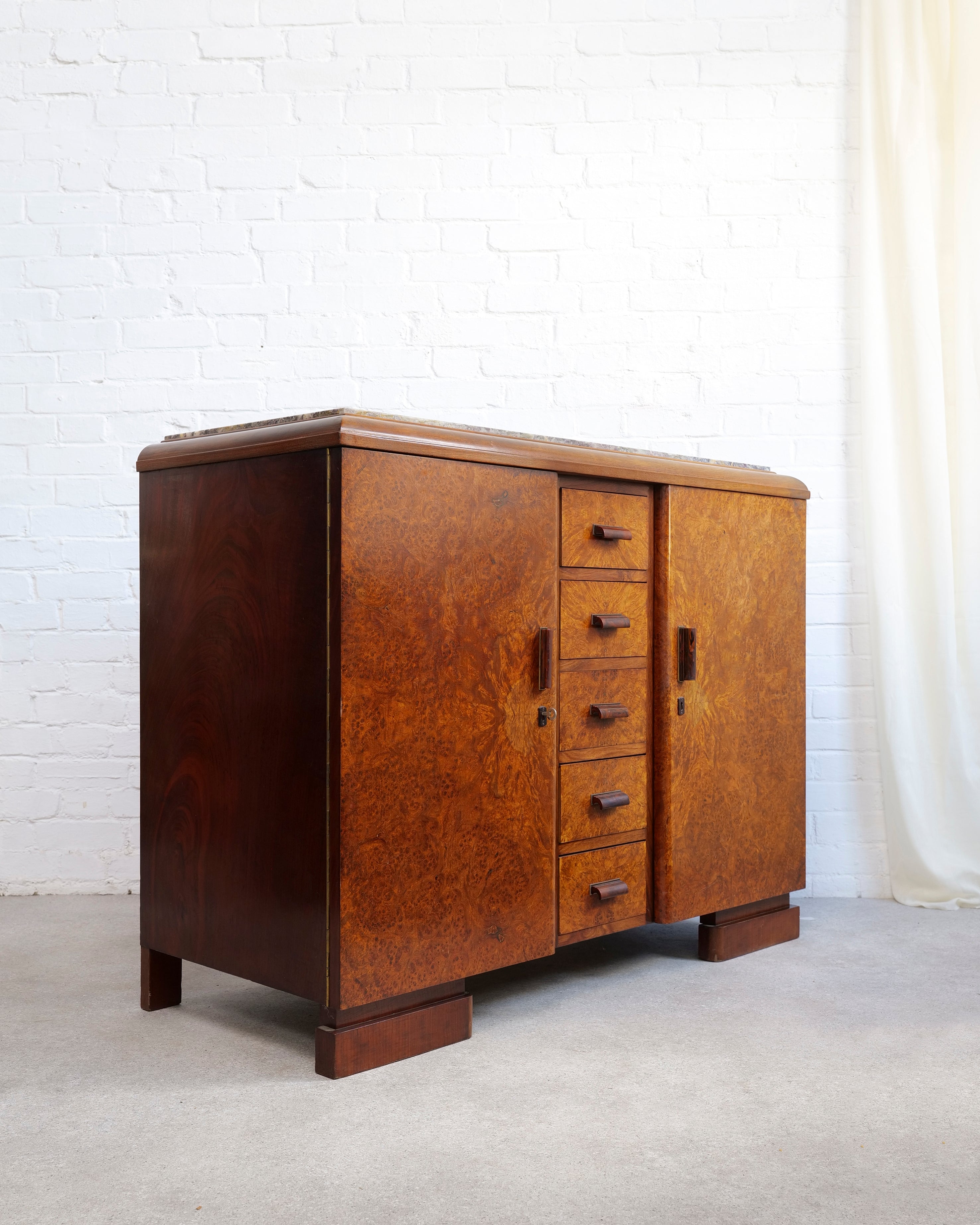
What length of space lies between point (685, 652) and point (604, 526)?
1.10ft

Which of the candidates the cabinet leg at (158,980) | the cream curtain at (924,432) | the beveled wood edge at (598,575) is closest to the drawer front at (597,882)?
the beveled wood edge at (598,575)

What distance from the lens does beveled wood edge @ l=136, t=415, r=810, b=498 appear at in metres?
1.77

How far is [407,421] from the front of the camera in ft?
6.00

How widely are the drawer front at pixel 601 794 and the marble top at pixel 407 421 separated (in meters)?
0.59

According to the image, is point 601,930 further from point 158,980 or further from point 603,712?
point 158,980

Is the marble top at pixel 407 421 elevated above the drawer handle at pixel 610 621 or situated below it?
above

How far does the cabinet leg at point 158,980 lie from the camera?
208 cm

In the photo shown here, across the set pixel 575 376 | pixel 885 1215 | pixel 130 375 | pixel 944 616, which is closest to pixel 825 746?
pixel 944 616

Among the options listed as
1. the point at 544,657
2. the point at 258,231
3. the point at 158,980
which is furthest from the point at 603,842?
the point at 258,231

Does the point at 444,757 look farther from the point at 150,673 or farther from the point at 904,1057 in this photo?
the point at 904,1057

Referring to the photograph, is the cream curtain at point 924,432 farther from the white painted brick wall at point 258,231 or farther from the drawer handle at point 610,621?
the drawer handle at point 610,621

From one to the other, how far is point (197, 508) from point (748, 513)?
3.81 feet

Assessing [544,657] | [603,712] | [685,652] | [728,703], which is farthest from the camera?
[728,703]

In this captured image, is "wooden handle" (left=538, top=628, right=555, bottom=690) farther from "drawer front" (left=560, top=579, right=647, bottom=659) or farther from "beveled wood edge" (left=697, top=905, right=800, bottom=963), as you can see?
"beveled wood edge" (left=697, top=905, right=800, bottom=963)
